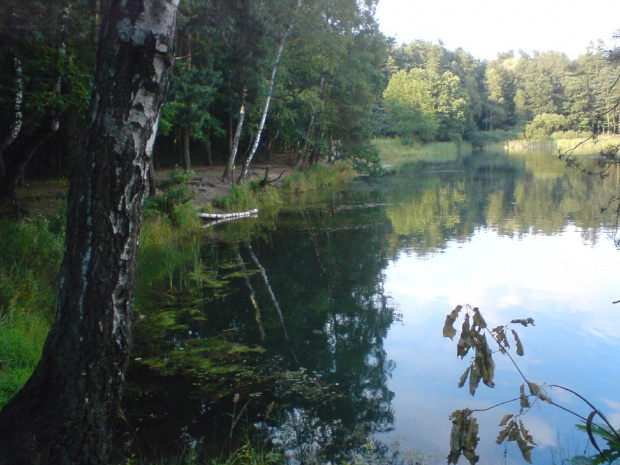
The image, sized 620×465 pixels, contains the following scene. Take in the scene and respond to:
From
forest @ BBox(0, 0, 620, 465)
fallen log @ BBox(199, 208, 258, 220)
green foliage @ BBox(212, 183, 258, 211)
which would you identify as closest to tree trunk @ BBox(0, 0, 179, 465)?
forest @ BBox(0, 0, 620, 465)

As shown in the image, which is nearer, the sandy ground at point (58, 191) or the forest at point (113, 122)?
the forest at point (113, 122)

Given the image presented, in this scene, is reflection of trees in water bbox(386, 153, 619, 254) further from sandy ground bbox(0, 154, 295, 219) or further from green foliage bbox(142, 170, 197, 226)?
sandy ground bbox(0, 154, 295, 219)

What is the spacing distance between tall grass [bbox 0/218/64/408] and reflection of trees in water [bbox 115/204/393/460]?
3.37 ft

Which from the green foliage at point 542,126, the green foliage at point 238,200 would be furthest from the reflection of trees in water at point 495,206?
the green foliage at point 542,126

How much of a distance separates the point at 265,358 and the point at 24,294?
2939 mm

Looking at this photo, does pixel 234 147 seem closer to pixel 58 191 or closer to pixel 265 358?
pixel 58 191

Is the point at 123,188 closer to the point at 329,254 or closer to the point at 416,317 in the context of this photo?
the point at 416,317

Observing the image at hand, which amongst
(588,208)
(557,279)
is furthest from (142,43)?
(588,208)

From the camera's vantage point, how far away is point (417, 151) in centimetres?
6669

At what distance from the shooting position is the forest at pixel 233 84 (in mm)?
9734

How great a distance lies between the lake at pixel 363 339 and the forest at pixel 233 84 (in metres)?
2.73

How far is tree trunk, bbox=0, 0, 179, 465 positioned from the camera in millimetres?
3303

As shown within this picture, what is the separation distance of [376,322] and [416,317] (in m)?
0.70

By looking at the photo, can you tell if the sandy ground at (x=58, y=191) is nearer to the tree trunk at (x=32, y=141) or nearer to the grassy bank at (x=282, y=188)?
the tree trunk at (x=32, y=141)
